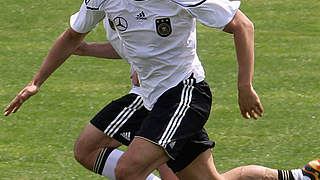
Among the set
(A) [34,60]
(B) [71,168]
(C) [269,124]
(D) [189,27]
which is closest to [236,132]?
(C) [269,124]

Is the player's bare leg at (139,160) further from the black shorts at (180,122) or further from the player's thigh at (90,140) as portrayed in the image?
the player's thigh at (90,140)

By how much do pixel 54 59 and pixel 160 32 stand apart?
93cm

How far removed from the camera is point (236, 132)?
28.1ft

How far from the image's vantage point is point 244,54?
549cm

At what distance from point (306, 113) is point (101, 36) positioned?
4237mm

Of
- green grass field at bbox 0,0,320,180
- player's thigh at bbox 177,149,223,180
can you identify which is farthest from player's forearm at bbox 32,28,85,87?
green grass field at bbox 0,0,320,180

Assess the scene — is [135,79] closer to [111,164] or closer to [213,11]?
[111,164]

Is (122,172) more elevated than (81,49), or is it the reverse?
(81,49)

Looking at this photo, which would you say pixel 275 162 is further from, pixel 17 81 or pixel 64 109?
pixel 17 81

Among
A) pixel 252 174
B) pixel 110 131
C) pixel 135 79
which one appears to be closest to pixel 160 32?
pixel 135 79

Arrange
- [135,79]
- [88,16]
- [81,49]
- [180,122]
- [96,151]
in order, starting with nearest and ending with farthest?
[180,122]
[88,16]
[135,79]
[96,151]
[81,49]

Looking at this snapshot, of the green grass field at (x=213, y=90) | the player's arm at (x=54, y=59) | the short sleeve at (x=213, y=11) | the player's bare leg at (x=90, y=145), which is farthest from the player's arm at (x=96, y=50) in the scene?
the short sleeve at (x=213, y=11)

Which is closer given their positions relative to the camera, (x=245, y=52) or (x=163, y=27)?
(x=245, y=52)

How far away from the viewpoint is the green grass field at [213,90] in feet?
26.0
